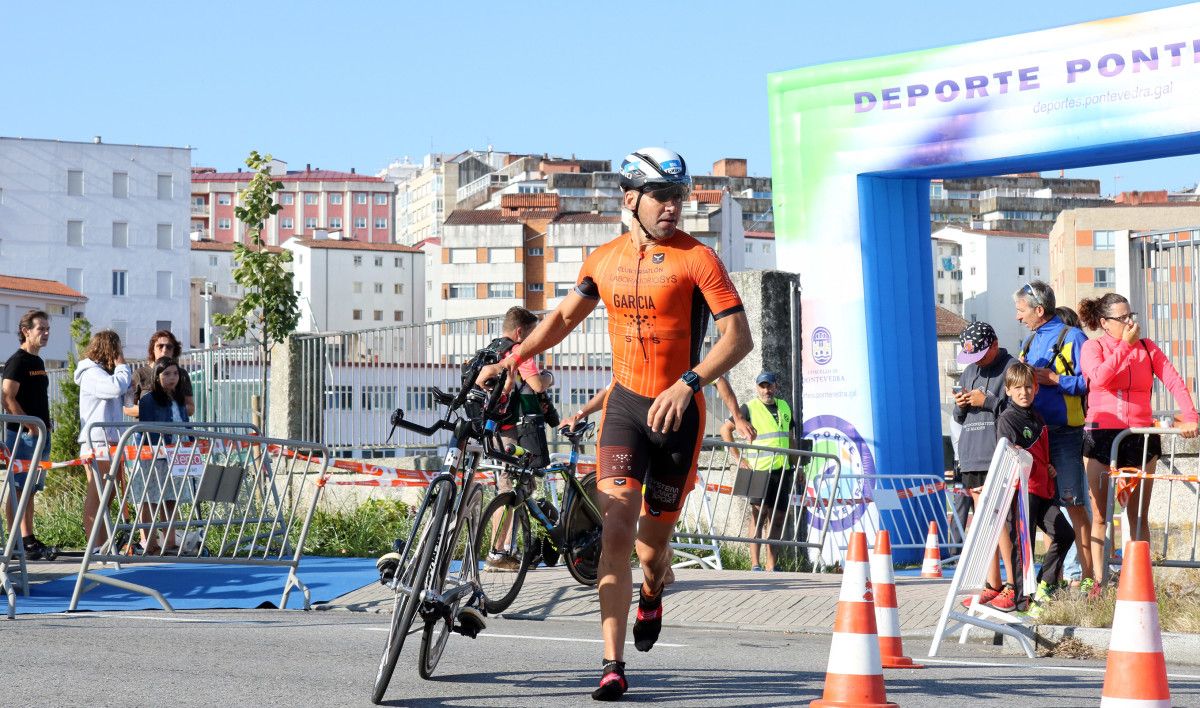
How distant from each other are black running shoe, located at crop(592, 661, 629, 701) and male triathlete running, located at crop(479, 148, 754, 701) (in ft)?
0.57

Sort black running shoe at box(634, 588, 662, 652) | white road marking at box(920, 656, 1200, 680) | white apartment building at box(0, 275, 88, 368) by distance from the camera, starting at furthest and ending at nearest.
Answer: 1. white apartment building at box(0, 275, 88, 368)
2. white road marking at box(920, 656, 1200, 680)
3. black running shoe at box(634, 588, 662, 652)

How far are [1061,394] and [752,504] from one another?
9.79ft

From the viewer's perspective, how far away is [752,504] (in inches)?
493

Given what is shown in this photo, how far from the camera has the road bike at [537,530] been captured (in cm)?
865

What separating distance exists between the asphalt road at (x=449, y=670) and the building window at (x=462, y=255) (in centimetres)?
12922

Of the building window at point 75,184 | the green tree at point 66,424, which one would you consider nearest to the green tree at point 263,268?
the green tree at point 66,424

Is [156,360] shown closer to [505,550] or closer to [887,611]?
[505,550]

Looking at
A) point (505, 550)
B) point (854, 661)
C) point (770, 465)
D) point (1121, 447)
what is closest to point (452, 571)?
point (854, 661)

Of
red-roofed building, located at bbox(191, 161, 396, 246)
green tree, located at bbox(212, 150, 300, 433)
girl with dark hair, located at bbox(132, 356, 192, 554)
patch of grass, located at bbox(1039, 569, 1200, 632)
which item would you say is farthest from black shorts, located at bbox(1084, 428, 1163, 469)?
red-roofed building, located at bbox(191, 161, 396, 246)

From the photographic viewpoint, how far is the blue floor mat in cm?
1002

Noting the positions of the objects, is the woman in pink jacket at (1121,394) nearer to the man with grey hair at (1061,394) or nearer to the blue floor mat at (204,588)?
the man with grey hair at (1061,394)

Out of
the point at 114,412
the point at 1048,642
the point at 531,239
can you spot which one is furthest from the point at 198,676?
the point at 531,239

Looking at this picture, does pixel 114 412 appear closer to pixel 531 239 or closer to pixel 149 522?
pixel 149 522

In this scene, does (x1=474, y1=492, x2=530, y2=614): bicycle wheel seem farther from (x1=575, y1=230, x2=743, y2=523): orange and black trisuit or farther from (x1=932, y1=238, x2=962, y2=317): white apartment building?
(x1=932, y1=238, x2=962, y2=317): white apartment building
